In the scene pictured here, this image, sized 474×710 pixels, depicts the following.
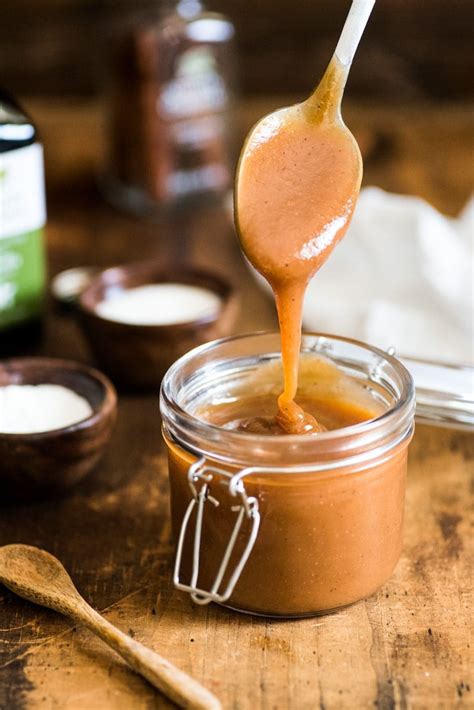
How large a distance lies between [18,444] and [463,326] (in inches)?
27.9

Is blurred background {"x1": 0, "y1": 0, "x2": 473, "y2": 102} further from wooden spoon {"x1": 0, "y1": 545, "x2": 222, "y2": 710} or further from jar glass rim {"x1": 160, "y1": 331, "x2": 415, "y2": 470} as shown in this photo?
wooden spoon {"x1": 0, "y1": 545, "x2": 222, "y2": 710}

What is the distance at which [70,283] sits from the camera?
1.88 metres

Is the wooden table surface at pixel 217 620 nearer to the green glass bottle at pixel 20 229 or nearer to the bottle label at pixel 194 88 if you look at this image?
the green glass bottle at pixel 20 229

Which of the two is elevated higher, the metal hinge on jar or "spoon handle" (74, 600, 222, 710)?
the metal hinge on jar

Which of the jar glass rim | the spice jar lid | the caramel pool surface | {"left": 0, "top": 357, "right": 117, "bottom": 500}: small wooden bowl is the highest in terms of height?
the jar glass rim

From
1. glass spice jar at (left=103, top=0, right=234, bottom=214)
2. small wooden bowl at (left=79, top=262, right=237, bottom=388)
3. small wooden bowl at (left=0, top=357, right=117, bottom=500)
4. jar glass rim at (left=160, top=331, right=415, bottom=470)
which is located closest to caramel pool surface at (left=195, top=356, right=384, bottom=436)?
jar glass rim at (left=160, top=331, right=415, bottom=470)

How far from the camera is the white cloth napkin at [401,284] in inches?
63.4

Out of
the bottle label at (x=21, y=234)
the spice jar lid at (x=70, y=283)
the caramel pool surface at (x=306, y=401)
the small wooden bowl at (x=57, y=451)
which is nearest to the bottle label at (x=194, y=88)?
the spice jar lid at (x=70, y=283)

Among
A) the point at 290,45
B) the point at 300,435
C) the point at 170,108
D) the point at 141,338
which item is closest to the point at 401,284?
the point at 141,338

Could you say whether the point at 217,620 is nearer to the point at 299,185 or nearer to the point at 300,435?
the point at 300,435

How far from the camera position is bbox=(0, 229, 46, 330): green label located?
63.0 inches

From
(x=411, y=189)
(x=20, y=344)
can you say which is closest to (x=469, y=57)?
(x=411, y=189)

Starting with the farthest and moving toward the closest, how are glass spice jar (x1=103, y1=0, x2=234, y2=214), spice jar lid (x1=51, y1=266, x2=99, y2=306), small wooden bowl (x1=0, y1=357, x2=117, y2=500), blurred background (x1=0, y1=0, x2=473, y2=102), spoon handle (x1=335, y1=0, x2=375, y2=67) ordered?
blurred background (x1=0, y1=0, x2=473, y2=102), glass spice jar (x1=103, y1=0, x2=234, y2=214), spice jar lid (x1=51, y1=266, x2=99, y2=306), small wooden bowl (x1=0, y1=357, x2=117, y2=500), spoon handle (x1=335, y1=0, x2=375, y2=67)

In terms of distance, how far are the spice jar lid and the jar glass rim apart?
0.69 metres
